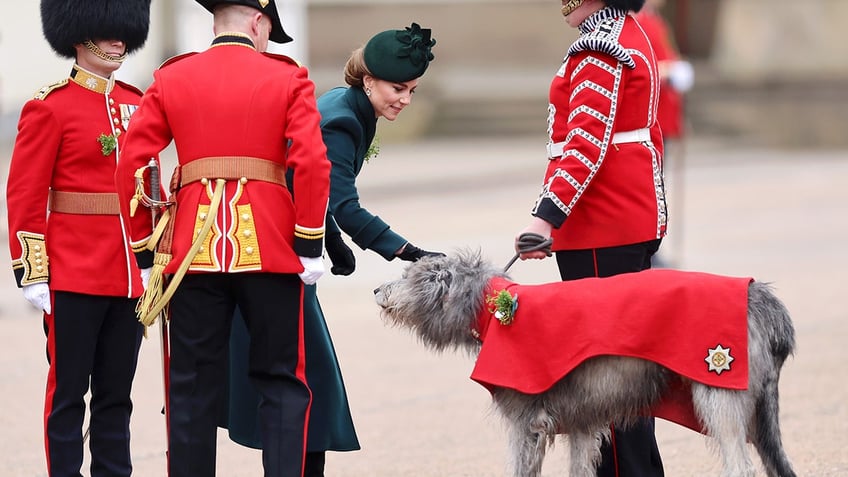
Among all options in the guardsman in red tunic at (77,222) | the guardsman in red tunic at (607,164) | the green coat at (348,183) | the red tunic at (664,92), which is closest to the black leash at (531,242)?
the guardsman in red tunic at (607,164)

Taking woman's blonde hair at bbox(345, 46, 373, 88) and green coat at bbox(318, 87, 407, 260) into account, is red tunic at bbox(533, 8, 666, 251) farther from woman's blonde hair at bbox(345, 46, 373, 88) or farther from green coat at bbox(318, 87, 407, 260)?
woman's blonde hair at bbox(345, 46, 373, 88)

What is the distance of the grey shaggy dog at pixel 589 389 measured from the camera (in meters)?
4.32

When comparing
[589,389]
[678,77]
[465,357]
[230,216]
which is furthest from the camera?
[678,77]

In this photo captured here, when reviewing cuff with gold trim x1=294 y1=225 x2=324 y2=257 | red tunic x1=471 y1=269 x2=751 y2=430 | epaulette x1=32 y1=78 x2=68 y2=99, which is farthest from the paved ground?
epaulette x1=32 y1=78 x2=68 y2=99

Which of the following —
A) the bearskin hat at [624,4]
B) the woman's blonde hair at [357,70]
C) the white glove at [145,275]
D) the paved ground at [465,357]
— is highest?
the bearskin hat at [624,4]

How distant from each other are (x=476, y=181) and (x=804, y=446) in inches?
437

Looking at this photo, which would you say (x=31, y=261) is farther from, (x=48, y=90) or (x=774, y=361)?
(x=774, y=361)

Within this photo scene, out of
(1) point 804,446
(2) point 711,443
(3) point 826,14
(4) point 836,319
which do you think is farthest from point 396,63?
(3) point 826,14

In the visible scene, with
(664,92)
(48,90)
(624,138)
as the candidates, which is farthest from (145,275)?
(664,92)

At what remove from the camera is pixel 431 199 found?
1560cm

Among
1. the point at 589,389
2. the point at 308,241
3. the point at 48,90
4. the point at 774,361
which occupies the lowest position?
the point at 589,389

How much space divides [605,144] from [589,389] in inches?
32.2

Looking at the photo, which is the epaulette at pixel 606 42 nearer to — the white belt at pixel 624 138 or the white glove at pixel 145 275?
the white belt at pixel 624 138

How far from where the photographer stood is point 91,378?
5.02m
